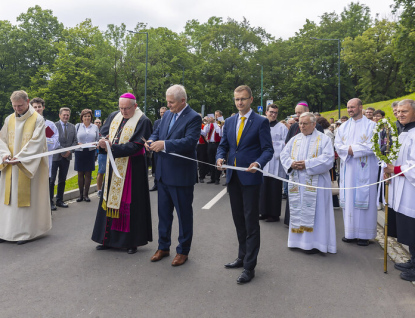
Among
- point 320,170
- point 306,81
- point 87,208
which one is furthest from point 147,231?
A: point 306,81

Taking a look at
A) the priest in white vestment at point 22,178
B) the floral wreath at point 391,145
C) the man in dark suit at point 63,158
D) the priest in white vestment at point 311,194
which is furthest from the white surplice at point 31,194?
the floral wreath at point 391,145

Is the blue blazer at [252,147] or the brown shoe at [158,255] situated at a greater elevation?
the blue blazer at [252,147]

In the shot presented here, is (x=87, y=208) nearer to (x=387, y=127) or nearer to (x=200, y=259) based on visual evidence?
(x=200, y=259)

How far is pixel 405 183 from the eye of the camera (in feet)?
15.3

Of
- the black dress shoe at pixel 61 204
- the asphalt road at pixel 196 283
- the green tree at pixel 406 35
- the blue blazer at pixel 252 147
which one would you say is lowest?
the asphalt road at pixel 196 283

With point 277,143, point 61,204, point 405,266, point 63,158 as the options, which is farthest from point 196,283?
point 63,158

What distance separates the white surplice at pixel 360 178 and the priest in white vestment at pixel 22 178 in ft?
15.4

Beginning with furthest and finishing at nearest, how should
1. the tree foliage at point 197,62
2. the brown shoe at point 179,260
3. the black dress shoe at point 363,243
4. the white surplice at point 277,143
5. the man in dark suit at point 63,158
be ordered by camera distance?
1. the tree foliage at point 197,62
2. the white surplice at point 277,143
3. the man in dark suit at point 63,158
4. the black dress shoe at point 363,243
5. the brown shoe at point 179,260

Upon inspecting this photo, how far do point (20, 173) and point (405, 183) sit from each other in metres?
5.24

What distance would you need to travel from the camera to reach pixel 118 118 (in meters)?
5.61

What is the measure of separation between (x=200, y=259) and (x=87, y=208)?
13.2ft

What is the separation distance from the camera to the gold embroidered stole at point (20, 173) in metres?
5.92

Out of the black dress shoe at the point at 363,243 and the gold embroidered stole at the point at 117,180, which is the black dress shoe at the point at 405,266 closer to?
the black dress shoe at the point at 363,243

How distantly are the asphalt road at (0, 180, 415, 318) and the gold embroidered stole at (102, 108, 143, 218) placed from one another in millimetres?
618
